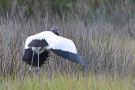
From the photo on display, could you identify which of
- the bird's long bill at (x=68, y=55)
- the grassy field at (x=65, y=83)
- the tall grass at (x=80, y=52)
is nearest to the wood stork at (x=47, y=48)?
the bird's long bill at (x=68, y=55)

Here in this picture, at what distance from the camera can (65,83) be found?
4383mm

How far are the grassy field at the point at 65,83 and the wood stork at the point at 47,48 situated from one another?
147 mm

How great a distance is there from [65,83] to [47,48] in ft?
1.01

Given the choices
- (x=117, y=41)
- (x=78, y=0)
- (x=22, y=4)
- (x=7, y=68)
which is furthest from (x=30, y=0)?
(x=7, y=68)

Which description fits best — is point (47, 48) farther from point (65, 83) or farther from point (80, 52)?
point (80, 52)

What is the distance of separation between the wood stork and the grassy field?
147mm

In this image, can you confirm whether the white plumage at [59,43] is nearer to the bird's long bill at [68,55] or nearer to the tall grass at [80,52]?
the bird's long bill at [68,55]

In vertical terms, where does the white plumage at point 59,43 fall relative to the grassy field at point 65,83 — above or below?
above

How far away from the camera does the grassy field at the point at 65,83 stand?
434cm

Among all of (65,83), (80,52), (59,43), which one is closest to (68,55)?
(59,43)

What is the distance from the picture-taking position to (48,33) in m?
4.45

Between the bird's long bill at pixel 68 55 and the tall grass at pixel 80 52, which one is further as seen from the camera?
the tall grass at pixel 80 52

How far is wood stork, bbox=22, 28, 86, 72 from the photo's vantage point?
4.26 m

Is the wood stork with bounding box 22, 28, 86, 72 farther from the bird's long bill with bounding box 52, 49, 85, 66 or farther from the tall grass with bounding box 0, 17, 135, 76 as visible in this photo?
the tall grass with bounding box 0, 17, 135, 76
